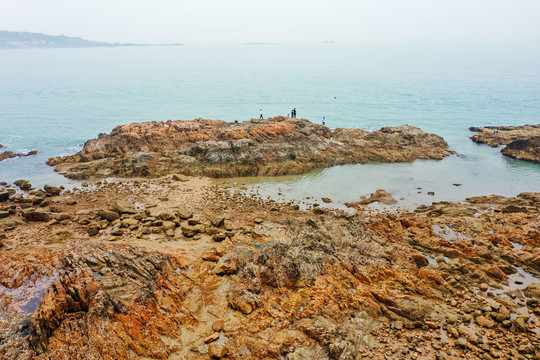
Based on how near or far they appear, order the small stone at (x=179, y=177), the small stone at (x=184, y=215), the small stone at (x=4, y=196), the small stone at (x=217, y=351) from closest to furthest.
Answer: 1. the small stone at (x=217, y=351)
2. the small stone at (x=184, y=215)
3. the small stone at (x=4, y=196)
4. the small stone at (x=179, y=177)

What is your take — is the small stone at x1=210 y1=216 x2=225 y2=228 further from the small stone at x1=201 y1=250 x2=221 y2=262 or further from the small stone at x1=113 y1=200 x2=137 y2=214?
the small stone at x1=113 y1=200 x2=137 y2=214

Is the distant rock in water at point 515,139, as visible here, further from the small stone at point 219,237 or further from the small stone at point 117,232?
the small stone at point 117,232

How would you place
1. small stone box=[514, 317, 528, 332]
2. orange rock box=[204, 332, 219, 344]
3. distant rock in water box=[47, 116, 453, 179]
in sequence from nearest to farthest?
orange rock box=[204, 332, 219, 344], small stone box=[514, 317, 528, 332], distant rock in water box=[47, 116, 453, 179]

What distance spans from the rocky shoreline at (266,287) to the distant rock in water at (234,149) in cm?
1012

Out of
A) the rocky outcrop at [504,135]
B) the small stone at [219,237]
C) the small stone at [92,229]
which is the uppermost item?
the rocky outcrop at [504,135]

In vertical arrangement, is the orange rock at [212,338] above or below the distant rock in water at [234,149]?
below

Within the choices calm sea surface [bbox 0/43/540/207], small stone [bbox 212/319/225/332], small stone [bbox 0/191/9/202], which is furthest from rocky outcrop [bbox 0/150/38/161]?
small stone [bbox 212/319/225/332]

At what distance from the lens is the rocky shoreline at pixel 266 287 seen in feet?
31.7

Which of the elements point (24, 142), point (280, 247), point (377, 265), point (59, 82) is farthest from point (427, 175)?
→ point (59, 82)

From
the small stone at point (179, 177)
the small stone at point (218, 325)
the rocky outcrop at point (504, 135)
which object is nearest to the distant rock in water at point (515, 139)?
the rocky outcrop at point (504, 135)

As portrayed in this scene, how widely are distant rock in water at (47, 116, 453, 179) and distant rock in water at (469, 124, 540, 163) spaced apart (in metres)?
7.21

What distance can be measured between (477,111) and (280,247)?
64.8 m

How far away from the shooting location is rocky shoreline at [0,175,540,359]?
9.66m

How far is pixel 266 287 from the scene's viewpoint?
1216cm
